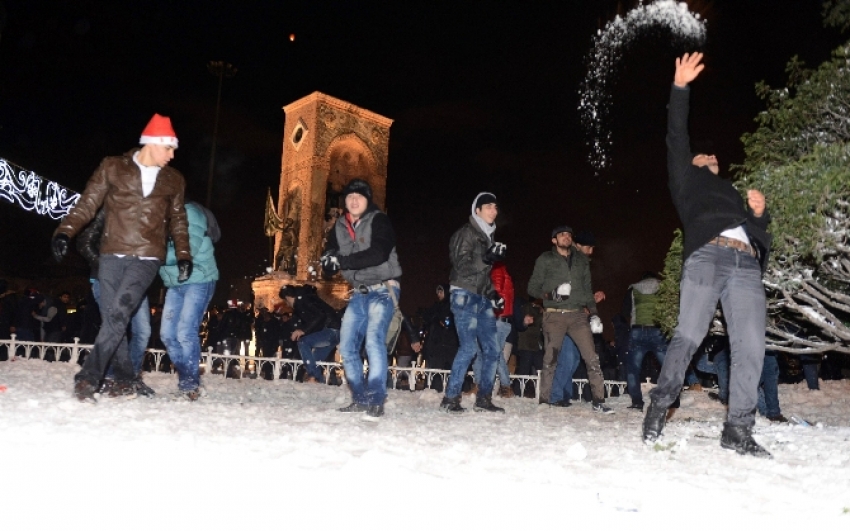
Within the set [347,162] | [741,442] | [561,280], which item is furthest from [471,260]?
[347,162]

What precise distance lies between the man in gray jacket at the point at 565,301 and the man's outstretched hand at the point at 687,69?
3.47 m

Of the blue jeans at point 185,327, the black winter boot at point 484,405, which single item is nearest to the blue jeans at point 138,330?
the blue jeans at point 185,327

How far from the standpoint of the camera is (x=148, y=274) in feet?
15.7

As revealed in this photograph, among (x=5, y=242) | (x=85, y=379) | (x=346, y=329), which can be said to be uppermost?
(x=5, y=242)

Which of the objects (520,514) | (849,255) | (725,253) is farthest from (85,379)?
(849,255)

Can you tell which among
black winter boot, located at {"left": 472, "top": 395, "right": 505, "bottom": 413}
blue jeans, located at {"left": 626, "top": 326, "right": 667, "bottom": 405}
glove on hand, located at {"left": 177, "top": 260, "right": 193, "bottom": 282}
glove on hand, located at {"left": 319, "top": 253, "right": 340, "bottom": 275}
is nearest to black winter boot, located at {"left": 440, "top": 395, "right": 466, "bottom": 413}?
black winter boot, located at {"left": 472, "top": 395, "right": 505, "bottom": 413}

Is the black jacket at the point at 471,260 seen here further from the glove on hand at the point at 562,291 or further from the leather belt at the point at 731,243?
the leather belt at the point at 731,243

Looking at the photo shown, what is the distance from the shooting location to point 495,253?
6164 millimetres

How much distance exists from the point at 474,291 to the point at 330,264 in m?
1.57

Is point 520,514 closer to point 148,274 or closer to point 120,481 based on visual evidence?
point 120,481

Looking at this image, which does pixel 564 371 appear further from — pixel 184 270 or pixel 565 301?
pixel 184 270

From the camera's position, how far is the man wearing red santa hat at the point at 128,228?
4527 mm

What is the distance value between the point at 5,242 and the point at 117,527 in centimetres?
3421

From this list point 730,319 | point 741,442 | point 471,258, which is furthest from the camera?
point 471,258
